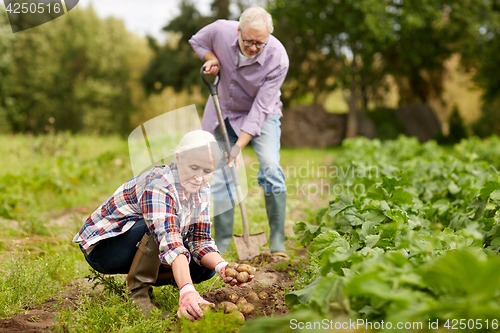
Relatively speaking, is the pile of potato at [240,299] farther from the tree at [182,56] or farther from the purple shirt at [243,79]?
the tree at [182,56]

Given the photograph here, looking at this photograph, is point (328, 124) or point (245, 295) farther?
point (328, 124)

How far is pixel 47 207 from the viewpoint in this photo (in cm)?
528

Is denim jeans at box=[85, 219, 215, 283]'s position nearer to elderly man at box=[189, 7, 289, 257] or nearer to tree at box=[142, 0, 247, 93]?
elderly man at box=[189, 7, 289, 257]

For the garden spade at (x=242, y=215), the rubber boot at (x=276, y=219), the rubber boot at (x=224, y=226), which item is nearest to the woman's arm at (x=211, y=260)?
the garden spade at (x=242, y=215)

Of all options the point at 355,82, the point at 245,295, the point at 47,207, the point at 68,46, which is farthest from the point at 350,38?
the point at 68,46

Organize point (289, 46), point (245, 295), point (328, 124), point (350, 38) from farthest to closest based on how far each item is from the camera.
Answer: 1. point (289, 46)
2. point (328, 124)
3. point (350, 38)
4. point (245, 295)

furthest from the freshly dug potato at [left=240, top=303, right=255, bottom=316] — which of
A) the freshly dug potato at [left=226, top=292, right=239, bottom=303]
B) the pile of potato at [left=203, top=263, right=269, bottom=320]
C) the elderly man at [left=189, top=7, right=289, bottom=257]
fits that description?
the elderly man at [left=189, top=7, right=289, bottom=257]

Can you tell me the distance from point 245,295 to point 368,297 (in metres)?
0.92

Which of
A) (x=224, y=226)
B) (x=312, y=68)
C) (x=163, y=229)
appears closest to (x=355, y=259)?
(x=163, y=229)

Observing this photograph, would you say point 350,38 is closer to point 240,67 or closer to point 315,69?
point 315,69

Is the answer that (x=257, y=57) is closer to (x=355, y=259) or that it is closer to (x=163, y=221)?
(x=163, y=221)

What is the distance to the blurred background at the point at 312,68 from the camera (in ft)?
50.3

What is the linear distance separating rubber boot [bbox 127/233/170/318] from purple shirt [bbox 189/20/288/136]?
1.41 m

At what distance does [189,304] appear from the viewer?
188 cm
